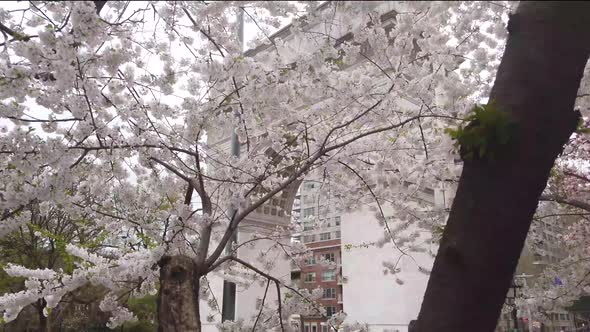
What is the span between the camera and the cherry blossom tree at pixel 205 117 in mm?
3754

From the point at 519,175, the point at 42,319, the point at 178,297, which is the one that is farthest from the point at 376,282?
the point at 519,175

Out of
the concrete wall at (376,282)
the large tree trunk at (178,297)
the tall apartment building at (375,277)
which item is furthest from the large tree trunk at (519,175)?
the concrete wall at (376,282)

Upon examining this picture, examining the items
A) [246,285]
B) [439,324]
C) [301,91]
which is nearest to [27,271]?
[246,285]

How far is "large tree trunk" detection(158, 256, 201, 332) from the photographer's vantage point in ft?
11.7

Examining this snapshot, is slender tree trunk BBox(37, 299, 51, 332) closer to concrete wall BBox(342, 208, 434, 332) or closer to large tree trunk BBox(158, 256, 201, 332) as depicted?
concrete wall BBox(342, 208, 434, 332)

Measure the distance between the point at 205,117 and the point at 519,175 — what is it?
142 inches

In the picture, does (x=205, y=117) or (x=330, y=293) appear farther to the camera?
(x=330, y=293)

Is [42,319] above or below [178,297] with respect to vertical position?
below

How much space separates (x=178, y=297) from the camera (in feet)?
12.2

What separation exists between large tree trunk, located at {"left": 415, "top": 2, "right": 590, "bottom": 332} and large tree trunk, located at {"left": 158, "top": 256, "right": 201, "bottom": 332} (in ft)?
7.65

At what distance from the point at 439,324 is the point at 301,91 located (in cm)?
364

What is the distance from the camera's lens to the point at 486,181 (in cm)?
175

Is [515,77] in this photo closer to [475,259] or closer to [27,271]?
[475,259]

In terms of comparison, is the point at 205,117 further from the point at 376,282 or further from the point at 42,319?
the point at 42,319
